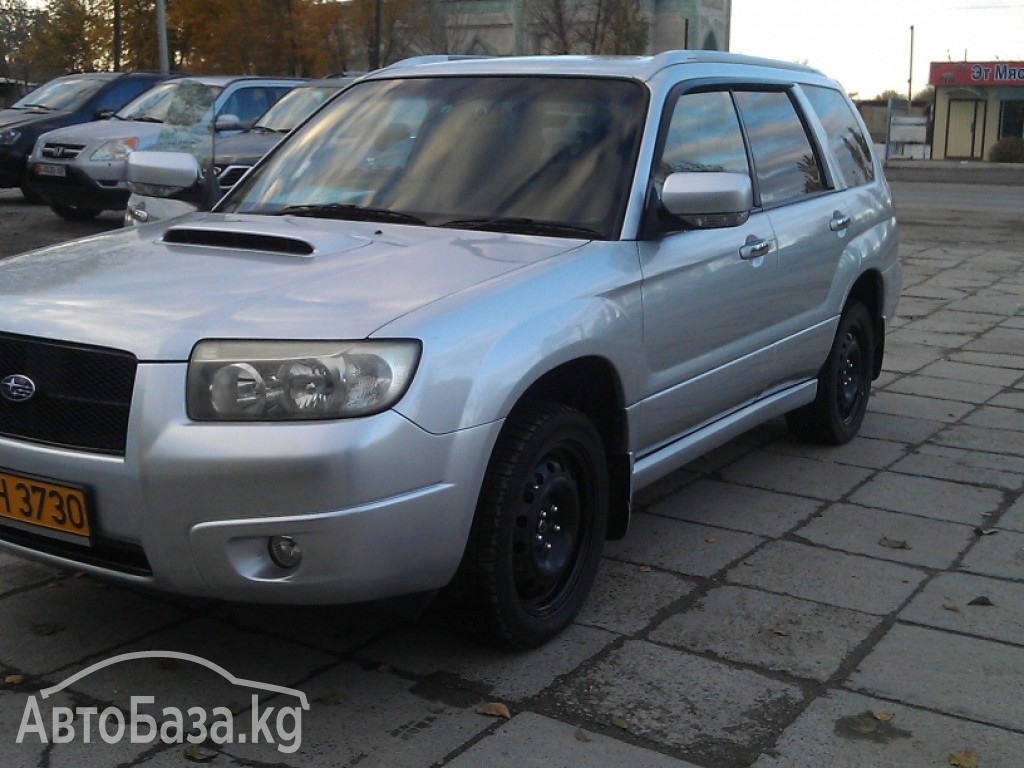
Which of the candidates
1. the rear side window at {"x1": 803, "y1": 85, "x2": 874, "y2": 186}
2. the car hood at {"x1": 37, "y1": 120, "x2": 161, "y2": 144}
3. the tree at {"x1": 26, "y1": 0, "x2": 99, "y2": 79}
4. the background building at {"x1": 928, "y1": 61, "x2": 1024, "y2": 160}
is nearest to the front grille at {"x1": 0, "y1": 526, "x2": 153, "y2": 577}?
the rear side window at {"x1": 803, "y1": 85, "x2": 874, "y2": 186}

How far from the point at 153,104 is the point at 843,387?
11.2 m

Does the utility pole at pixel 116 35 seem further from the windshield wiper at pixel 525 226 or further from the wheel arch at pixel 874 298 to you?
the windshield wiper at pixel 525 226

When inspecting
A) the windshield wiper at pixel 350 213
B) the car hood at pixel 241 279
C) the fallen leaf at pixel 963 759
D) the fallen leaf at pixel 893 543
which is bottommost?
the fallen leaf at pixel 893 543

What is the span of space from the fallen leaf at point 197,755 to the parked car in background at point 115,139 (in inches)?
413

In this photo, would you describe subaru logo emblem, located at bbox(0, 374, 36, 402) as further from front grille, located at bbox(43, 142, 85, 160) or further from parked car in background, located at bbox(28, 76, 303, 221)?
front grille, located at bbox(43, 142, 85, 160)

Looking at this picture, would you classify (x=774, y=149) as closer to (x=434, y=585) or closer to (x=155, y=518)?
(x=434, y=585)

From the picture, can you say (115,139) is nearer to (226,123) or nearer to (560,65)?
(226,123)

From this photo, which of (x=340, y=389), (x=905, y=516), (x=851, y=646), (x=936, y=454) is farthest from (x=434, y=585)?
(x=936, y=454)

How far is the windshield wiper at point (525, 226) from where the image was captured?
13.6 feet

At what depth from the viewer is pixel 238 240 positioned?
3.98 metres

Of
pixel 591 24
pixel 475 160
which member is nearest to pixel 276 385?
pixel 475 160

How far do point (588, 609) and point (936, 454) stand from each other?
2.74 metres

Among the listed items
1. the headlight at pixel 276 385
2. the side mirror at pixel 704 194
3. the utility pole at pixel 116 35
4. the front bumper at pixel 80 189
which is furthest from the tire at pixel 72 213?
the utility pole at pixel 116 35

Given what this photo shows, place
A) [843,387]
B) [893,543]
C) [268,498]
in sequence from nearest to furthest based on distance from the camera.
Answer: [268,498] → [893,543] → [843,387]
